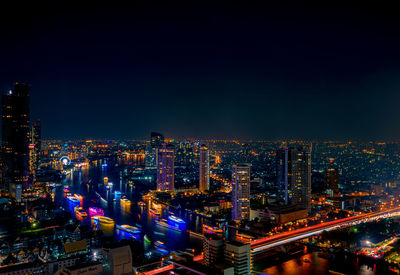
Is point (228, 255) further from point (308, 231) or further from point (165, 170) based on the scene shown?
point (165, 170)

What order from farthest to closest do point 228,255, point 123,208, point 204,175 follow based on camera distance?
point 204,175 < point 123,208 < point 228,255

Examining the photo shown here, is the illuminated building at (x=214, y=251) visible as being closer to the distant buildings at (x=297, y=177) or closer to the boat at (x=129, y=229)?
the boat at (x=129, y=229)

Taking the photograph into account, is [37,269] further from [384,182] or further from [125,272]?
[384,182]

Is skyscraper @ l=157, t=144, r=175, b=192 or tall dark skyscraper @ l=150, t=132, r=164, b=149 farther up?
tall dark skyscraper @ l=150, t=132, r=164, b=149

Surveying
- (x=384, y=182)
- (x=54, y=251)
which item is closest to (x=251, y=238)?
(x=54, y=251)

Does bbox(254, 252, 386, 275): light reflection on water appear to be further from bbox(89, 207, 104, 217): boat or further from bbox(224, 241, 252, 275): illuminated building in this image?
bbox(89, 207, 104, 217): boat

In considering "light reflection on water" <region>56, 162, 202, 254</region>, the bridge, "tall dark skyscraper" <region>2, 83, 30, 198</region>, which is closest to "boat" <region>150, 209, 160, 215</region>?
"light reflection on water" <region>56, 162, 202, 254</region>

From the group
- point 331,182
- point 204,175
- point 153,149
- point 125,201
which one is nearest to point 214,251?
point 125,201
